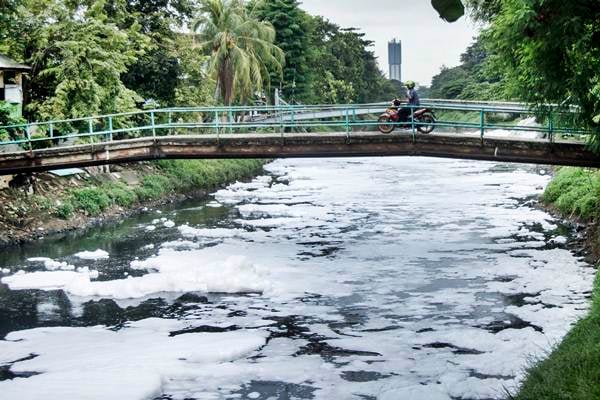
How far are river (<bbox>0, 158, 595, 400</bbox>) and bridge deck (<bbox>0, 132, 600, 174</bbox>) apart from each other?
8.06ft

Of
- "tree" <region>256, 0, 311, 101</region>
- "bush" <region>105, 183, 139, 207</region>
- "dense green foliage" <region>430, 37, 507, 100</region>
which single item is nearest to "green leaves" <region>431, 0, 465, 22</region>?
"bush" <region>105, 183, 139, 207</region>

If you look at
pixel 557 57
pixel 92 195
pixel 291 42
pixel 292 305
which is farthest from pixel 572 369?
pixel 291 42

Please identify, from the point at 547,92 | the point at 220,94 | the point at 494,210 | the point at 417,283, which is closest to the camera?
the point at 547,92

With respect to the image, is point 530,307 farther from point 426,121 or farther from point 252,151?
point 252,151

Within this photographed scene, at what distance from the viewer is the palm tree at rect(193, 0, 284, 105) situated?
40781mm

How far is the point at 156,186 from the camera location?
99.3 ft

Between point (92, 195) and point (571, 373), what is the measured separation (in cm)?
2109

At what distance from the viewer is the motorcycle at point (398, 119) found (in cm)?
2036

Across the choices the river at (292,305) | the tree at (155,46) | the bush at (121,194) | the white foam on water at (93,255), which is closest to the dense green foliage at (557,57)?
the river at (292,305)

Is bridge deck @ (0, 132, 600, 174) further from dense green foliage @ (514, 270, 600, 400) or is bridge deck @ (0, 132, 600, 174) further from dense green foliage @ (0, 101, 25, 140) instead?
dense green foliage @ (514, 270, 600, 400)

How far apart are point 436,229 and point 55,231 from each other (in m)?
11.8

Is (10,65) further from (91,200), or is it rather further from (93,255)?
(93,255)

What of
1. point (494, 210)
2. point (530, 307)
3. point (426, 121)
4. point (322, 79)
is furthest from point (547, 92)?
point (322, 79)

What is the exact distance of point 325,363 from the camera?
11.1 metres
